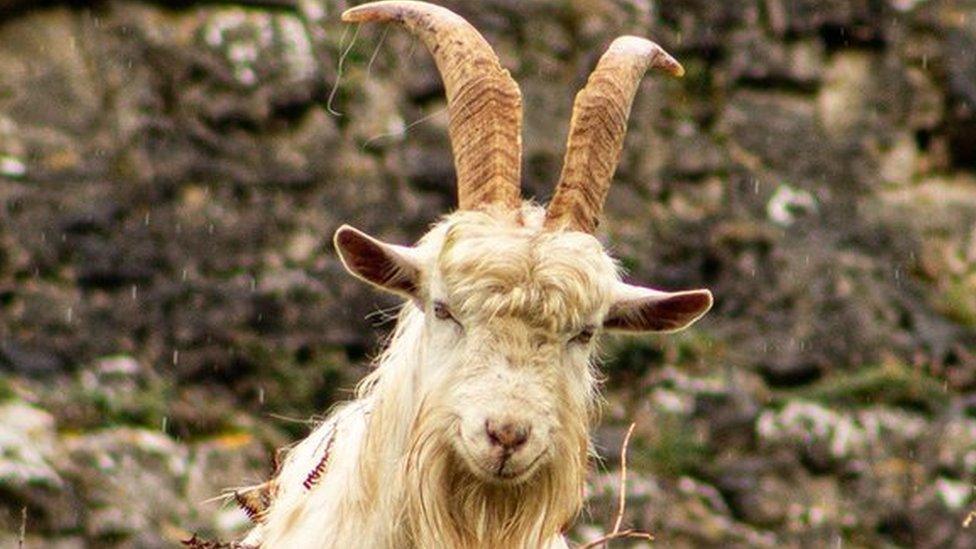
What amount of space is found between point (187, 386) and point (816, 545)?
4.94 metres

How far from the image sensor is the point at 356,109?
1559cm

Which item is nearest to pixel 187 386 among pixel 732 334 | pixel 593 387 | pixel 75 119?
pixel 75 119

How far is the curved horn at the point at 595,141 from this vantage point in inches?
257

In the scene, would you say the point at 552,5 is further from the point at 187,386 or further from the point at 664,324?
the point at 664,324

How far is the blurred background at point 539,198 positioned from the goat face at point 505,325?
6.99m

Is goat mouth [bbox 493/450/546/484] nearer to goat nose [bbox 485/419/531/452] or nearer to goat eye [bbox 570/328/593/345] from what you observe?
goat nose [bbox 485/419/531/452]

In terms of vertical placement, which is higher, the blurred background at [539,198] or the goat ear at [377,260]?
the goat ear at [377,260]

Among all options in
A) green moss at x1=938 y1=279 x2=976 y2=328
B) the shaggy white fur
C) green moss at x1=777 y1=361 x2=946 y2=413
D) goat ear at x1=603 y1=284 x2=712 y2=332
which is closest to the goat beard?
the shaggy white fur

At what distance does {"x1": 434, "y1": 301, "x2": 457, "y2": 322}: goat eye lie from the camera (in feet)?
20.4

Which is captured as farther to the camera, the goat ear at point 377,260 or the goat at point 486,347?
the goat ear at point 377,260

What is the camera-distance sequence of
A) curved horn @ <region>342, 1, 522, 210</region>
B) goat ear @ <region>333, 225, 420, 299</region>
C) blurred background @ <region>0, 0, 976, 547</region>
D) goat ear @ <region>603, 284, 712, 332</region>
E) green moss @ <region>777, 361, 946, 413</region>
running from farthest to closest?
green moss @ <region>777, 361, 946, 413</region>, blurred background @ <region>0, 0, 976, 547</region>, curved horn @ <region>342, 1, 522, 210</region>, goat ear @ <region>603, 284, 712, 332</region>, goat ear @ <region>333, 225, 420, 299</region>

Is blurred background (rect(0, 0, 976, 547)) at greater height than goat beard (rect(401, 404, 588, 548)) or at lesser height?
lesser

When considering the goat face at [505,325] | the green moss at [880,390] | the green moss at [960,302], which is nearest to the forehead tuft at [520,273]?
the goat face at [505,325]

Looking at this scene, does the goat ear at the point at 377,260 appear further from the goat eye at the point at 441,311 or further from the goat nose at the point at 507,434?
the goat nose at the point at 507,434
